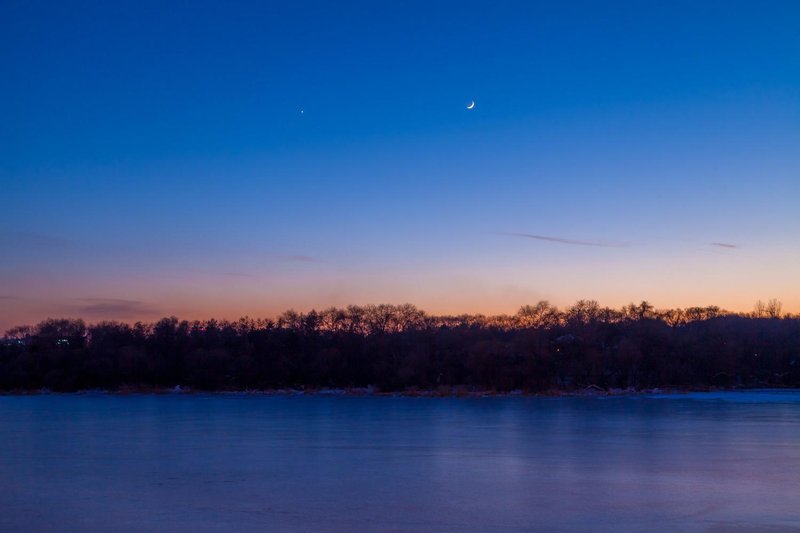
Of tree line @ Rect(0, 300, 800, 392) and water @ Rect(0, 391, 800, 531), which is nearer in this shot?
water @ Rect(0, 391, 800, 531)

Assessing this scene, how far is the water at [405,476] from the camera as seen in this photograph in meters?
8.98

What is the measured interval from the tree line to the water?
28618 millimetres

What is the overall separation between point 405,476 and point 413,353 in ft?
144

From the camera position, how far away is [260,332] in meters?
63.4

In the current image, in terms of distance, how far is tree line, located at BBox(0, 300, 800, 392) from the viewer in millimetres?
51312

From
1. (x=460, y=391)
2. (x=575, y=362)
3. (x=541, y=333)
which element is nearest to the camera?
(x=460, y=391)

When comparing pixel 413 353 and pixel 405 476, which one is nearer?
pixel 405 476

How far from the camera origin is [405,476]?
480 inches

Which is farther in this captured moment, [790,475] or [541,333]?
[541,333]

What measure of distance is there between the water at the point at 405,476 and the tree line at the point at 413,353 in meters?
28.6

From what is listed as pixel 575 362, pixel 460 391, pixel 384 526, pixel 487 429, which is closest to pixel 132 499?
pixel 384 526

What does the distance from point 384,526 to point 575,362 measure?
4469 cm

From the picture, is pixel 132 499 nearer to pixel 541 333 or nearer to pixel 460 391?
pixel 460 391

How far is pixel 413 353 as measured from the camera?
55812mm
